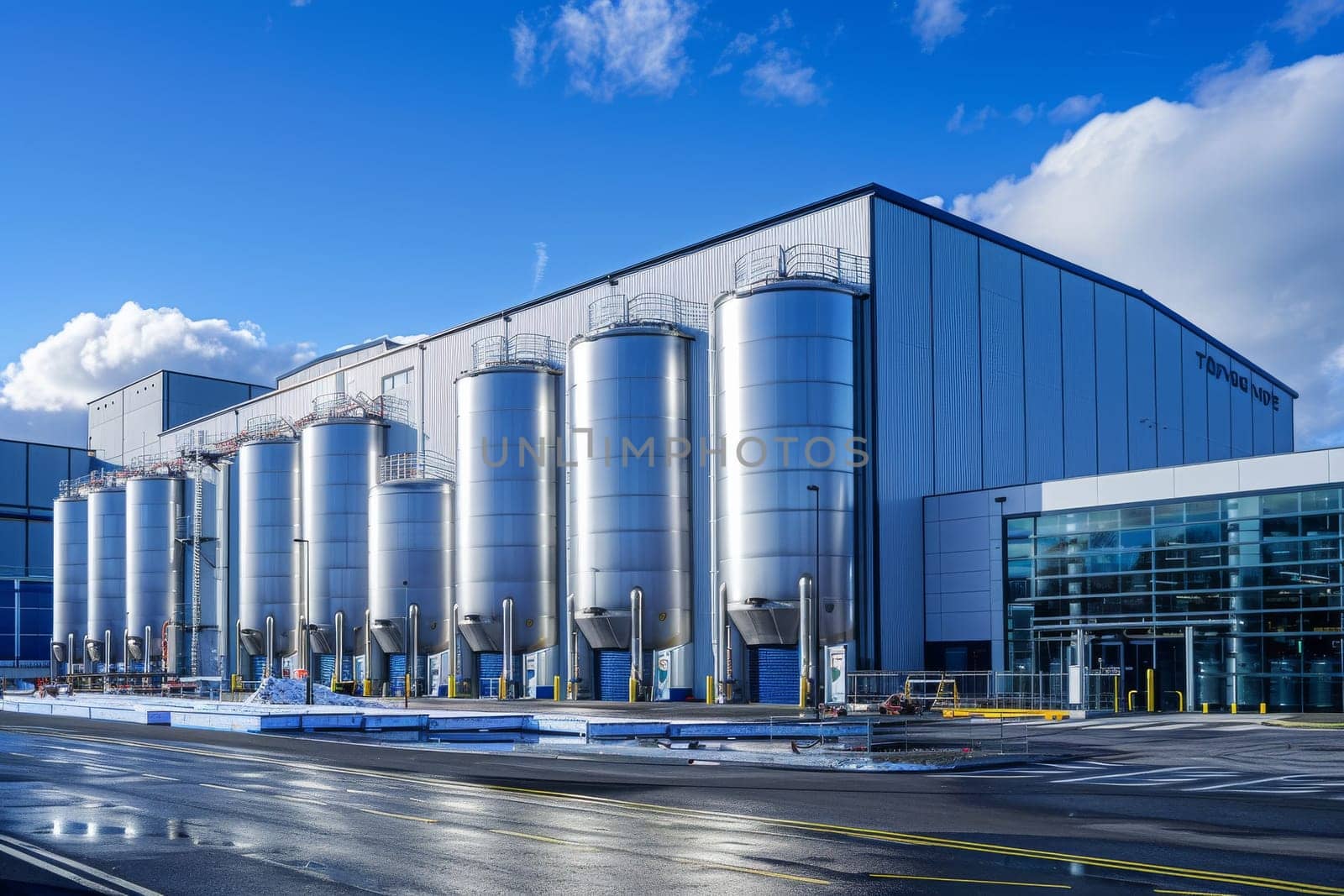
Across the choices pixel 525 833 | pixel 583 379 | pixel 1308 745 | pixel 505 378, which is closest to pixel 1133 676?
pixel 1308 745

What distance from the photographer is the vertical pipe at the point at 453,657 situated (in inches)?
2798

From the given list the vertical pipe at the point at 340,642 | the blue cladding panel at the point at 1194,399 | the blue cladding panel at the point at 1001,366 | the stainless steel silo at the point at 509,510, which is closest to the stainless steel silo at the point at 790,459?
the blue cladding panel at the point at 1001,366

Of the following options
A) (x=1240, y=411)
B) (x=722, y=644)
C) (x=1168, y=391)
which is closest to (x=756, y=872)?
(x=722, y=644)

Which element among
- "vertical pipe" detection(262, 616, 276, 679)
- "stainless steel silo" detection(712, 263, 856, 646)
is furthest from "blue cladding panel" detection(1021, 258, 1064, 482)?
"vertical pipe" detection(262, 616, 276, 679)

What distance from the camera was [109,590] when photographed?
105312 millimetres

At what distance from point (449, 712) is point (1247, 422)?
59758 mm

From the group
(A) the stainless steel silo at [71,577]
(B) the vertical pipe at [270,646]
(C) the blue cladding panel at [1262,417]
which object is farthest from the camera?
(A) the stainless steel silo at [71,577]

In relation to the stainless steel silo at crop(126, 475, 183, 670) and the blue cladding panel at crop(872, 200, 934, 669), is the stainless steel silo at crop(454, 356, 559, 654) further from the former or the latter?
the stainless steel silo at crop(126, 475, 183, 670)

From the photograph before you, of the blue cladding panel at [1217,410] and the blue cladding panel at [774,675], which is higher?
the blue cladding panel at [1217,410]

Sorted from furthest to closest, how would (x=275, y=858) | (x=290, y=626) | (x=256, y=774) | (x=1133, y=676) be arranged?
(x=290, y=626) < (x=1133, y=676) < (x=256, y=774) < (x=275, y=858)

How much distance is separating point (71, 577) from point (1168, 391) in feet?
289

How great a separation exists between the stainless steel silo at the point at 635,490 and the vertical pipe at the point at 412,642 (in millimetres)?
13213

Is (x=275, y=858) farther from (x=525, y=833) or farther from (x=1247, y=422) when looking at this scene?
(x=1247, y=422)

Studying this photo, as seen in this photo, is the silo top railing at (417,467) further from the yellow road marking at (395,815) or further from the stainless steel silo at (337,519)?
the yellow road marking at (395,815)
